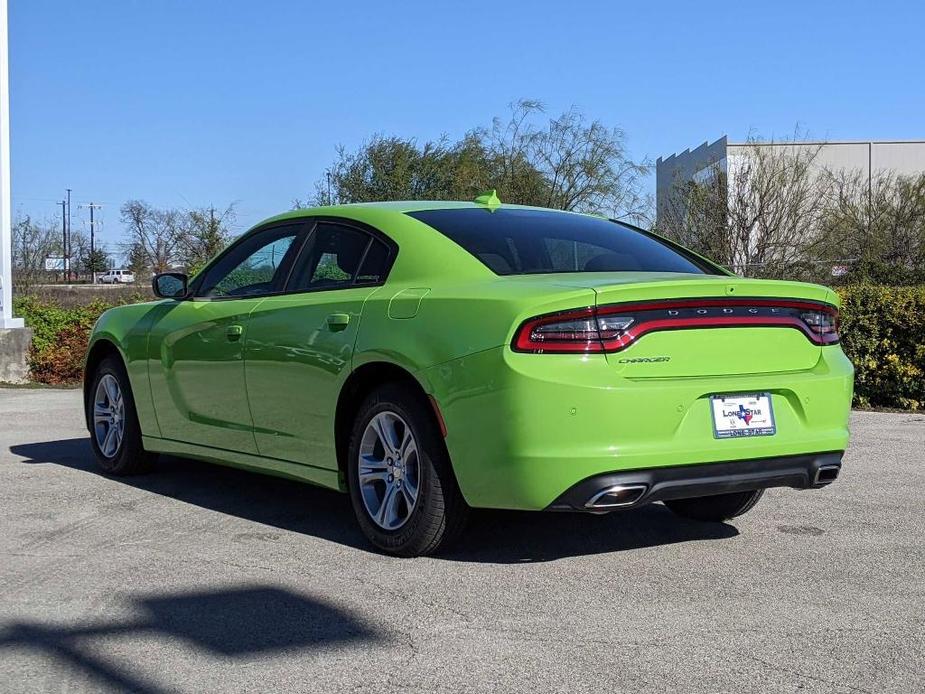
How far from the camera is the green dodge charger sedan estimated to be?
454 cm

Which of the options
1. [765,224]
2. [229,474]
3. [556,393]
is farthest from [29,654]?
[765,224]

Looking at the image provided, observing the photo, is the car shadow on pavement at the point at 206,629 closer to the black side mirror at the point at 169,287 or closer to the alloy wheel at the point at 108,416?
the black side mirror at the point at 169,287

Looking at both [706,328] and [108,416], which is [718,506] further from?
[108,416]

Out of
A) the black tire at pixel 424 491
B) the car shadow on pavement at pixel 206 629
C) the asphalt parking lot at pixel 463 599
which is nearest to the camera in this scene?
the asphalt parking lot at pixel 463 599

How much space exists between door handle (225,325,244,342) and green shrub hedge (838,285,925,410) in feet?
23.0

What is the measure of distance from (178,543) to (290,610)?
135 cm

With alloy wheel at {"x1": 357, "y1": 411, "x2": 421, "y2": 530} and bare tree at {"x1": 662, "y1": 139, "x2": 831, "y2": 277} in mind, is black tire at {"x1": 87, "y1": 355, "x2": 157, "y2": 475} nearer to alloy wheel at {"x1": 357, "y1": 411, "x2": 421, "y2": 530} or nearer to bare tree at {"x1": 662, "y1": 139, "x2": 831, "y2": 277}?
alloy wheel at {"x1": 357, "y1": 411, "x2": 421, "y2": 530}

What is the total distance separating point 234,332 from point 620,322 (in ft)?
7.73

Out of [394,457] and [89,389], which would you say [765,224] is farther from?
[394,457]

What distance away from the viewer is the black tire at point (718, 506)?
5.81 m

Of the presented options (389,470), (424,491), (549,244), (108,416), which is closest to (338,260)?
(549,244)

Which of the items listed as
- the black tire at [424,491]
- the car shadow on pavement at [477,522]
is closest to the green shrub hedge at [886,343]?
the car shadow on pavement at [477,522]

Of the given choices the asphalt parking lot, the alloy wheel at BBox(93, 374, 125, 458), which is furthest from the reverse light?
the alloy wheel at BBox(93, 374, 125, 458)

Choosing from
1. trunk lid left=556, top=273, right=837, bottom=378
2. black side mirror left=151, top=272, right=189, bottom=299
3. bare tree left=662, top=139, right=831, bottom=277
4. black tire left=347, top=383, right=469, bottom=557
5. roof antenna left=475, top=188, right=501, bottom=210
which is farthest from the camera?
bare tree left=662, top=139, right=831, bottom=277
